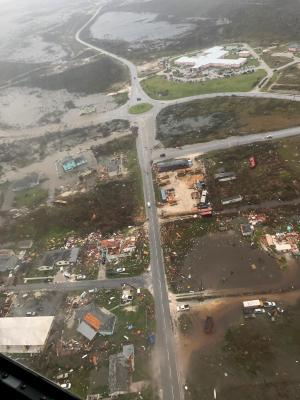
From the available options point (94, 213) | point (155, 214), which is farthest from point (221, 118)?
point (94, 213)

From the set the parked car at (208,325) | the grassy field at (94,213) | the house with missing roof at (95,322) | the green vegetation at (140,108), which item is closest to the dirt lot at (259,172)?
the grassy field at (94,213)

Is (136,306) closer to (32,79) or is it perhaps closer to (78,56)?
(32,79)

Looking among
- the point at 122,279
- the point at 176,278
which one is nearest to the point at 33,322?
the point at 122,279

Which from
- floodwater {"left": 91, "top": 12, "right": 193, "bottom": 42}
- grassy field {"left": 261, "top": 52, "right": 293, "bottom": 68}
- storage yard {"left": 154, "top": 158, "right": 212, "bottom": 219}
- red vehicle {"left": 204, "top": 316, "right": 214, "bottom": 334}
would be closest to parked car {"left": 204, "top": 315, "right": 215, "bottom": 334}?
red vehicle {"left": 204, "top": 316, "right": 214, "bottom": 334}

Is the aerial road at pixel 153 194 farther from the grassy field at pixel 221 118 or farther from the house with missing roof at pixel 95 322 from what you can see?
the house with missing roof at pixel 95 322

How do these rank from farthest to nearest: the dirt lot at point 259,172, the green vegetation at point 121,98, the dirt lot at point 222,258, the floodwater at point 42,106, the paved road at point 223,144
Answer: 1. the floodwater at point 42,106
2. the green vegetation at point 121,98
3. the paved road at point 223,144
4. the dirt lot at point 259,172
5. the dirt lot at point 222,258

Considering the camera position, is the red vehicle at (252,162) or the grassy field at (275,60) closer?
the red vehicle at (252,162)

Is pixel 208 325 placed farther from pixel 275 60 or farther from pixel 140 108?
pixel 275 60
